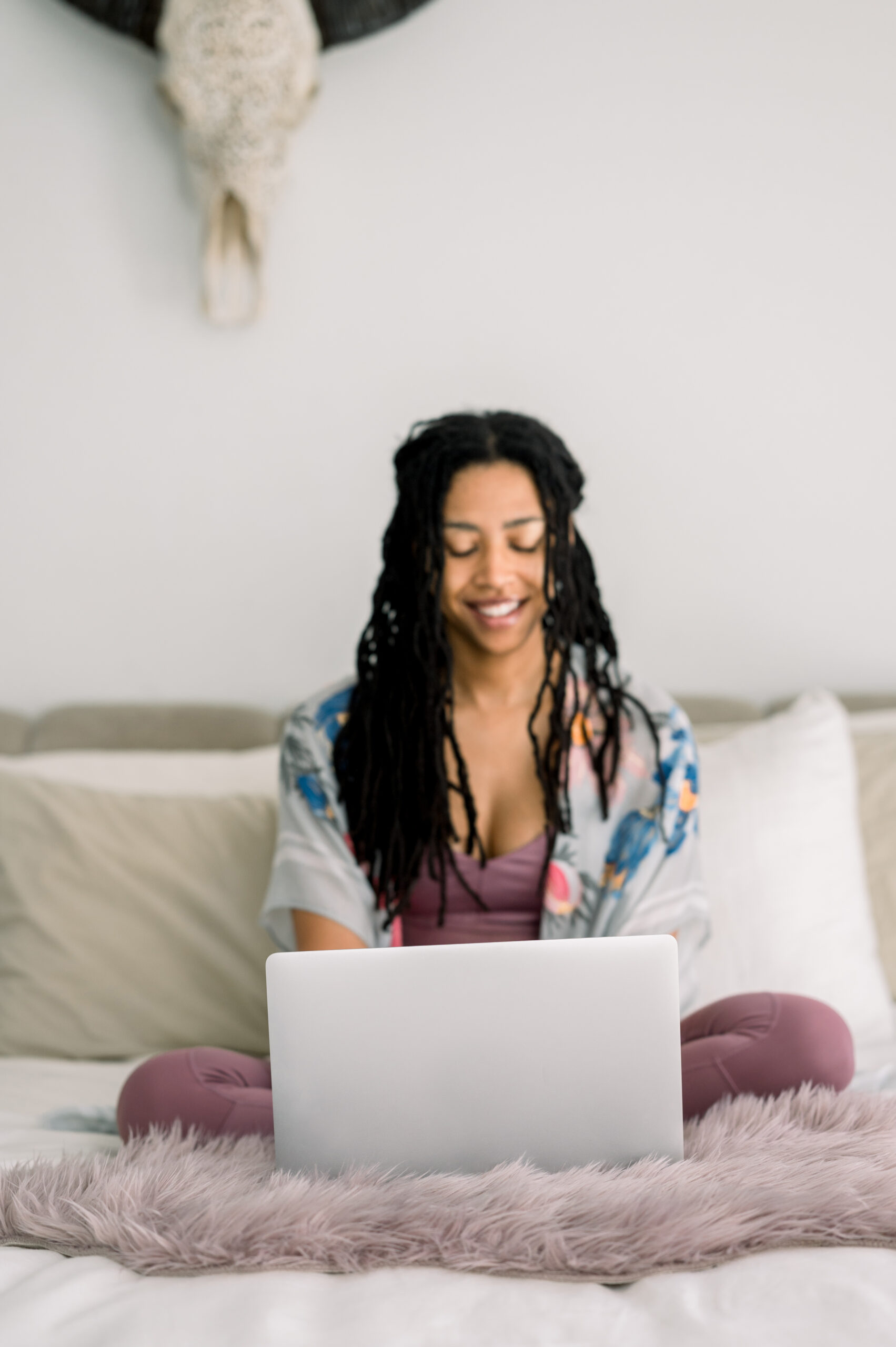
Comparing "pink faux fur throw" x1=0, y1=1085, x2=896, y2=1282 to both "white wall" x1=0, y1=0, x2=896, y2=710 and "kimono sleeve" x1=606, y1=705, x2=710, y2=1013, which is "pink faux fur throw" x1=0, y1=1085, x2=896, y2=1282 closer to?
"kimono sleeve" x1=606, y1=705, x2=710, y2=1013

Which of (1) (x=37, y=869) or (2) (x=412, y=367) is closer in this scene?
(1) (x=37, y=869)

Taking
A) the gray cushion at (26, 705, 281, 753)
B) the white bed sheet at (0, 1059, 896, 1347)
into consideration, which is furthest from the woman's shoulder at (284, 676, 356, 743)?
the white bed sheet at (0, 1059, 896, 1347)

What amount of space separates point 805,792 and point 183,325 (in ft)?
4.00

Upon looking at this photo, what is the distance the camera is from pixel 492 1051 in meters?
0.80

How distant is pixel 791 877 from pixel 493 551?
0.53m

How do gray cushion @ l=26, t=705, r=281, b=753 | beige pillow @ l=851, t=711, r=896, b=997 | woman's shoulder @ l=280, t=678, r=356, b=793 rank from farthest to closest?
gray cushion @ l=26, t=705, r=281, b=753 → beige pillow @ l=851, t=711, r=896, b=997 → woman's shoulder @ l=280, t=678, r=356, b=793

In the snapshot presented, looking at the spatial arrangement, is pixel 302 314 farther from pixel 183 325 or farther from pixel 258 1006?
pixel 258 1006

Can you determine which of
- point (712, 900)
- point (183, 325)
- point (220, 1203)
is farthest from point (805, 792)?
point (183, 325)

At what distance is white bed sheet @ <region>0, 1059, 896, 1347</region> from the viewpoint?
0.59 metres

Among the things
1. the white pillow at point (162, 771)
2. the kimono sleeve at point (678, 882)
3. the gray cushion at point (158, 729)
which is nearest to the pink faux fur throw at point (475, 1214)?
the kimono sleeve at point (678, 882)

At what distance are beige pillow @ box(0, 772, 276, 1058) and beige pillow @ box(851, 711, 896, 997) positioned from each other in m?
0.77

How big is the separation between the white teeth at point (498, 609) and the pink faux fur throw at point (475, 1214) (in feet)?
2.14

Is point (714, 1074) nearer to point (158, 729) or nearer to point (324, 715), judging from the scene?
point (324, 715)

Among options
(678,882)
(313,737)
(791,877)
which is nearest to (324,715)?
(313,737)
